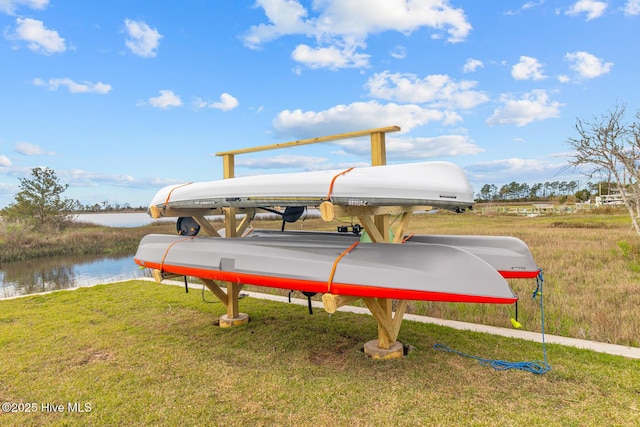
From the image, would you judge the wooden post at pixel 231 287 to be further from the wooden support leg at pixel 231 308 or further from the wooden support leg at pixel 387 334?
the wooden support leg at pixel 387 334

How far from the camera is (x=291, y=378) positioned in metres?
3.55

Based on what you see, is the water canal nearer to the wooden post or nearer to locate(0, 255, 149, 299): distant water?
locate(0, 255, 149, 299): distant water

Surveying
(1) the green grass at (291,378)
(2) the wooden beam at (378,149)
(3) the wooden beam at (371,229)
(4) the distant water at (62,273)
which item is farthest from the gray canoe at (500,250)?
(4) the distant water at (62,273)

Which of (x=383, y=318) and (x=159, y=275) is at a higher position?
(x=159, y=275)

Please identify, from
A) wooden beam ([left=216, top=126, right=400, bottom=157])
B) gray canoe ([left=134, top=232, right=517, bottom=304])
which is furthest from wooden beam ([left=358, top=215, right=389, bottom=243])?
wooden beam ([left=216, top=126, right=400, bottom=157])

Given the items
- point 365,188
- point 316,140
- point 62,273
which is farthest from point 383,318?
point 62,273

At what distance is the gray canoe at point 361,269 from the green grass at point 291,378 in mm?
871

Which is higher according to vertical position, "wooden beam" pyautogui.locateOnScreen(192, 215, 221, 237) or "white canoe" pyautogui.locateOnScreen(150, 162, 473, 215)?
"white canoe" pyautogui.locateOnScreen(150, 162, 473, 215)

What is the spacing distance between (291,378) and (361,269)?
1.29 m

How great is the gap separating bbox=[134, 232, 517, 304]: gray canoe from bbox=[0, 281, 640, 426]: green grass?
34.3 inches

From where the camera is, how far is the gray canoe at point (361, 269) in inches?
118

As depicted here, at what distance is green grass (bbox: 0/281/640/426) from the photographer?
9.61 ft

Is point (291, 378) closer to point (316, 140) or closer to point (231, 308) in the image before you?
point (231, 308)

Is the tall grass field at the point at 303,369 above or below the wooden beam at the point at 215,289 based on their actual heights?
below
